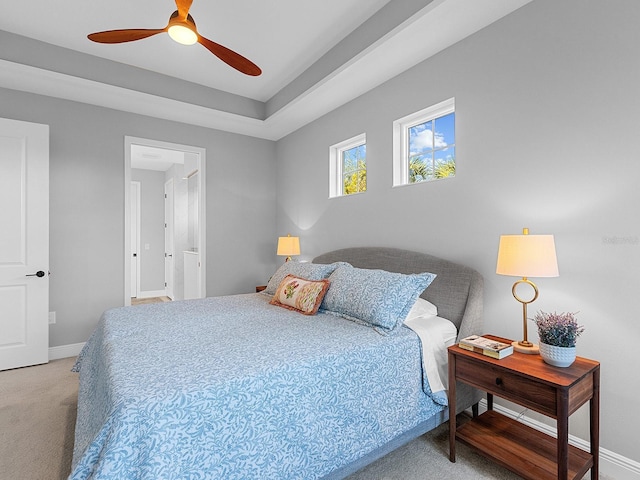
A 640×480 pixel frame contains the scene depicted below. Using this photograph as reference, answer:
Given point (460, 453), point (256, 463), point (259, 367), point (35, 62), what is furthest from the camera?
point (35, 62)

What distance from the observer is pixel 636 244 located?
5.34 feet

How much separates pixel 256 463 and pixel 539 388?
127 cm

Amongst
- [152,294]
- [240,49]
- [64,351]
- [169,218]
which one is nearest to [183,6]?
[240,49]

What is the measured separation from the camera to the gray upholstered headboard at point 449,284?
84.2 inches

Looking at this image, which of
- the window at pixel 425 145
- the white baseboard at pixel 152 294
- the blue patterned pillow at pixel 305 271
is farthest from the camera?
the white baseboard at pixel 152 294

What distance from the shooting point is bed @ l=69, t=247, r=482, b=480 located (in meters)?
1.14

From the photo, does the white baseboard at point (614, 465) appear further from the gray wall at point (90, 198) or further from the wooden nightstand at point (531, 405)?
the gray wall at point (90, 198)

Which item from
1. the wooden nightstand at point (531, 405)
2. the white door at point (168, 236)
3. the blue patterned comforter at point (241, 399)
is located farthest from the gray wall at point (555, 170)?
the white door at point (168, 236)

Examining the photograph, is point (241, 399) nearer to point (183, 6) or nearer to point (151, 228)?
point (183, 6)

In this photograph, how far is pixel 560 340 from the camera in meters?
1.57

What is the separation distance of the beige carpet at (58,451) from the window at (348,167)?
7.42ft

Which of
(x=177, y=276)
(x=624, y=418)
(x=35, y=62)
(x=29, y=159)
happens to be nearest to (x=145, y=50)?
(x=35, y=62)

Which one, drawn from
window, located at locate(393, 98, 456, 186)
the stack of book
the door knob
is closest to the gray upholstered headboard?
the stack of book

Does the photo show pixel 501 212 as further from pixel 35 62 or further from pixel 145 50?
pixel 35 62
